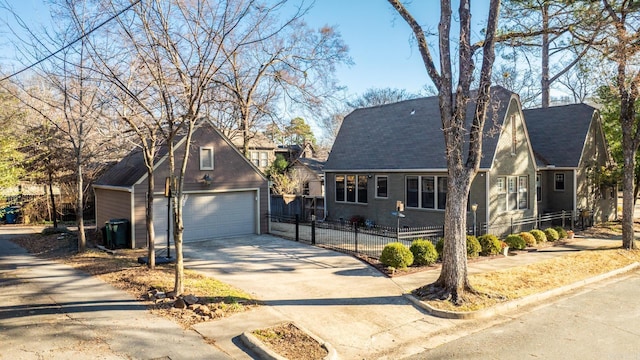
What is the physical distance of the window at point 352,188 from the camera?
2172 cm

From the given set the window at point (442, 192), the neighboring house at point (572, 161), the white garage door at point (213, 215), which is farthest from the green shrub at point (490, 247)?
the white garage door at point (213, 215)

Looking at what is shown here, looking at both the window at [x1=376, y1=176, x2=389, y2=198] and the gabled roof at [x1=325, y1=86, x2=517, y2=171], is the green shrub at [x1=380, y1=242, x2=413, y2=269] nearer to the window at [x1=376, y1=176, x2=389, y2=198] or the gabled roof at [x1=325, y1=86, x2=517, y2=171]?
the gabled roof at [x1=325, y1=86, x2=517, y2=171]

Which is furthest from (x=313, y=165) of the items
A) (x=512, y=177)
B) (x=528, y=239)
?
(x=528, y=239)

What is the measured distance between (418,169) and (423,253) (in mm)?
Result: 7134

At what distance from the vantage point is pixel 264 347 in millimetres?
6504

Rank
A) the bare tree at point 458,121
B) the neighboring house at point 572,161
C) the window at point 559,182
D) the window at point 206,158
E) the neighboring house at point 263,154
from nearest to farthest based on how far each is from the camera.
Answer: the bare tree at point 458,121, the window at point 206,158, the neighboring house at point 572,161, the window at point 559,182, the neighboring house at point 263,154

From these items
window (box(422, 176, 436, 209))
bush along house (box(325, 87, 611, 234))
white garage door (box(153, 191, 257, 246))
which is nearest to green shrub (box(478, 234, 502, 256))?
bush along house (box(325, 87, 611, 234))

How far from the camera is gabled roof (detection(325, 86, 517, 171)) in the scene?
18.1 m

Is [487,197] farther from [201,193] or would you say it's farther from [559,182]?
[201,193]

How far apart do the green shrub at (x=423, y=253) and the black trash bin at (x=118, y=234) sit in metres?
10.6

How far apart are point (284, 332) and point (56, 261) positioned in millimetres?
10316

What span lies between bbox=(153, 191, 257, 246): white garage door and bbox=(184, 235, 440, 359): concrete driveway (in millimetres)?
2155

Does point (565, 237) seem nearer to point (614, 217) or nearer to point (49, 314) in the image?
point (614, 217)

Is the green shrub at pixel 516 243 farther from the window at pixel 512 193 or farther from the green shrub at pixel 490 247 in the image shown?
the window at pixel 512 193
